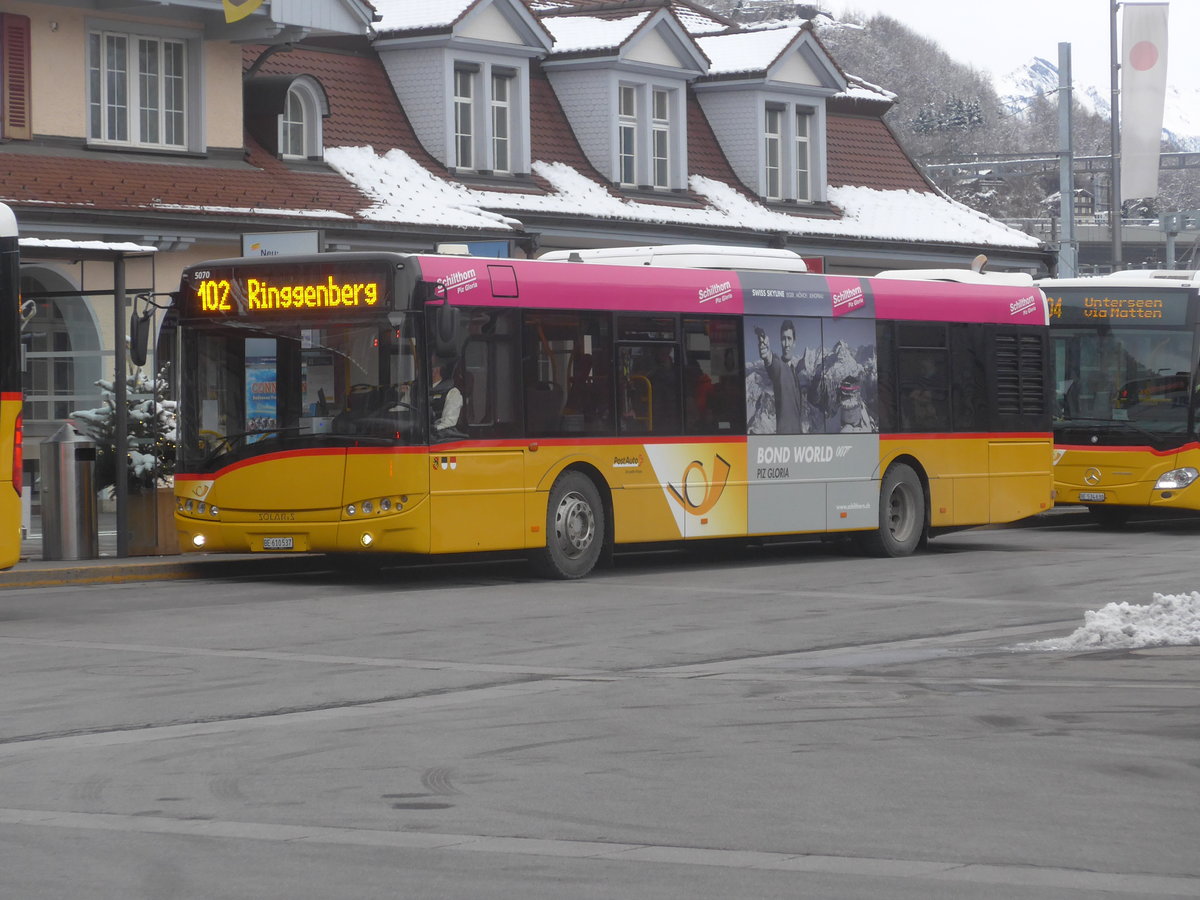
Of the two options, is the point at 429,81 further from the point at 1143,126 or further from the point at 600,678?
the point at 600,678

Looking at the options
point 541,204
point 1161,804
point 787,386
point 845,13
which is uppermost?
point 845,13

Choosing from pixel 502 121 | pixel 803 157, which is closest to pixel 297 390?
pixel 502 121

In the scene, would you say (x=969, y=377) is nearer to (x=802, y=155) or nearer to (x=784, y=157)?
(x=784, y=157)

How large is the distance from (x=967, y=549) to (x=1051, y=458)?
5.02 ft

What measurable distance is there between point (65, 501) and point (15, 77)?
26.5 feet

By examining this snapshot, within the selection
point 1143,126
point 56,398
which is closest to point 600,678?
Answer: point 56,398

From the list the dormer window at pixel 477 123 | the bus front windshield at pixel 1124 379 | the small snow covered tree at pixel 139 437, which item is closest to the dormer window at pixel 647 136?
the dormer window at pixel 477 123

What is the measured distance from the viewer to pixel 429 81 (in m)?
32.2

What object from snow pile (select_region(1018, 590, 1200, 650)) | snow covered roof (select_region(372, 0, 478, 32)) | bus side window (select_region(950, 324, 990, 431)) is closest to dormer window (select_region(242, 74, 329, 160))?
snow covered roof (select_region(372, 0, 478, 32))

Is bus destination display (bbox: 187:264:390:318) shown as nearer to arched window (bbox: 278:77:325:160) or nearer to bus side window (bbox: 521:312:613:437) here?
bus side window (bbox: 521:312:613:437)

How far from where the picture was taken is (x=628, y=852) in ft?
22.7

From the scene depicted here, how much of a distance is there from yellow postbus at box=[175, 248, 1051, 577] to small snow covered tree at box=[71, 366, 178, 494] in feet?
6.87

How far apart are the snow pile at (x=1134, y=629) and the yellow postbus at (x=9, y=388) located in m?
6.92

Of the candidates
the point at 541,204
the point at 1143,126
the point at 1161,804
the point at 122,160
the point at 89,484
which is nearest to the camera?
the point at 1161,804
